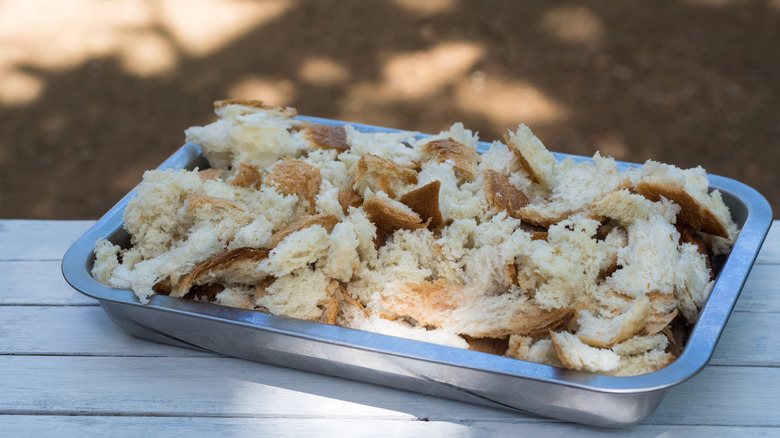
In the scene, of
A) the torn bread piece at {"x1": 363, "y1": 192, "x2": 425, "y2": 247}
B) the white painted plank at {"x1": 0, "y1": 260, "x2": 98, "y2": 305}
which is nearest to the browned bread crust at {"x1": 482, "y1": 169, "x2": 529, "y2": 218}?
the torn bread piece at {"x1": 363, "y1": 192, "x2": 425, "y2": 247}

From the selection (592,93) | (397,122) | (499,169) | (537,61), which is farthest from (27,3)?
(499,169)

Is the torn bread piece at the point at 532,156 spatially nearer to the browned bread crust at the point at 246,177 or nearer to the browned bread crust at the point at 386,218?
the browned bread crust at the point at 386,218

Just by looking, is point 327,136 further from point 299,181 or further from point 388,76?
point 388,76

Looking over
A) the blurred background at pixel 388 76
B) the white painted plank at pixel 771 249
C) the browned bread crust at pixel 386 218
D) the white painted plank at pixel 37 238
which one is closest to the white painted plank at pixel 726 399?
the white painted plank at pixel 771 249

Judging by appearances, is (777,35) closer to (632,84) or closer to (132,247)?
(632,84)

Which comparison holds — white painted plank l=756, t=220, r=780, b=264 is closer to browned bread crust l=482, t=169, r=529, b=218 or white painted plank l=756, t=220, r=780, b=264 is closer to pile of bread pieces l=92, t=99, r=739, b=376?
pile of bread pieces l=92, t=99, r=739, b=376

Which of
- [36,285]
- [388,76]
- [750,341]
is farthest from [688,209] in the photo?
[388,76]

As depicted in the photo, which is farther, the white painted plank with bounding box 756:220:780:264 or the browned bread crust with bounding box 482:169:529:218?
the white painted plank with bounding box 756:220:780:264
